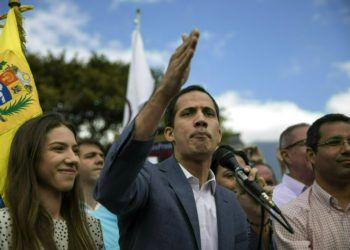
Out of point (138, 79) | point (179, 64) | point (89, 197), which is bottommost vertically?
point (89, 197)

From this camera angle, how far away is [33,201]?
267 centimetres

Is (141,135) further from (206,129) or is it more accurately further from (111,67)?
(111,67)

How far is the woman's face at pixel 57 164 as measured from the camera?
278 cm

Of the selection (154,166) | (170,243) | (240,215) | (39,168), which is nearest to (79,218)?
(39,168)

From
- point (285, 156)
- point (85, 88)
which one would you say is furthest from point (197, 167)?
point (85, 88)

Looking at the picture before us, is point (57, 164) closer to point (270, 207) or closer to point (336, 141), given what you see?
point (270, 207)

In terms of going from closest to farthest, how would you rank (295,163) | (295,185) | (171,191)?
(171,191)
(295,185)
(295,163)

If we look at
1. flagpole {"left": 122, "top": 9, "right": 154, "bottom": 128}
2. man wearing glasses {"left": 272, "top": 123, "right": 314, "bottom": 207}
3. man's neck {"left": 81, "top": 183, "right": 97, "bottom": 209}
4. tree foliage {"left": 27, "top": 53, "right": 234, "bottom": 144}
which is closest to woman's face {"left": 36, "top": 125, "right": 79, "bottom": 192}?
man's neck {"left": 81, "top": 183, "right": 97, "bottom": 209}

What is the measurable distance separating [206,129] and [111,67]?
1067 inches

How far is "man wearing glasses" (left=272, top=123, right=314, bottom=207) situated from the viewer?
15.7 feet

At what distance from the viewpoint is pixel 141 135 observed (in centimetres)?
202

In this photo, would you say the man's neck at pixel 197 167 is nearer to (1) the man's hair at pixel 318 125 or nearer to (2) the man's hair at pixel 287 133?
(1) the man's hair at pixel 318 125

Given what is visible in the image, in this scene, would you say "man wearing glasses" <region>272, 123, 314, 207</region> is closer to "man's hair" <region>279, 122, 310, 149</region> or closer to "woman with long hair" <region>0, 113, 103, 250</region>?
"man's hair" <region>279, 122, 310, 149</region>

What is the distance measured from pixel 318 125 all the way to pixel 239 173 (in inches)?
45.3
